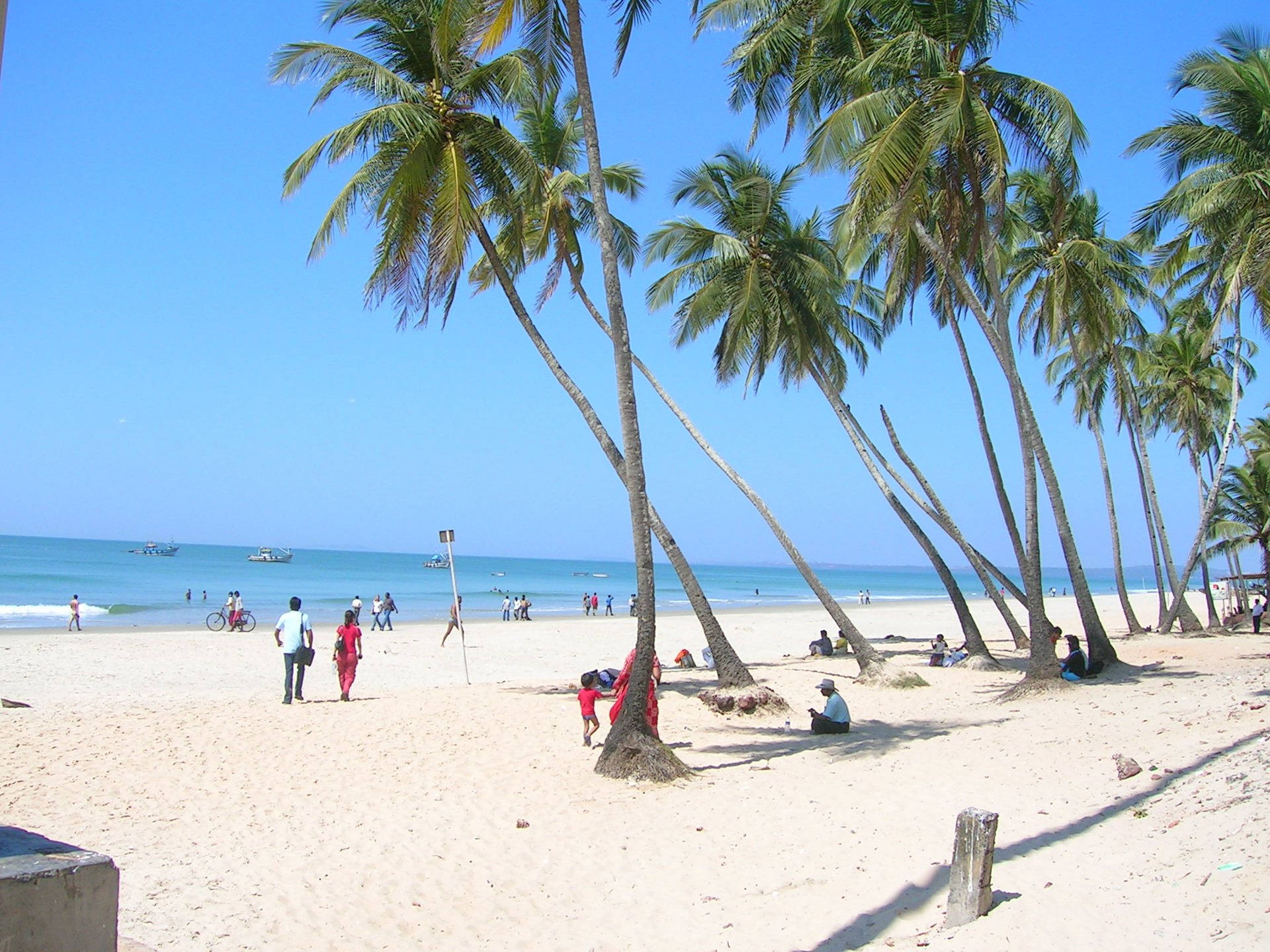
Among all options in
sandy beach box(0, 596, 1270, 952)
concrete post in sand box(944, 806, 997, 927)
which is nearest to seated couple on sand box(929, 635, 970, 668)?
sandy beach box(0, 596, 1270, 952)

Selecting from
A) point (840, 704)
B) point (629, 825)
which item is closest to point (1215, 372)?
point (840, 704)

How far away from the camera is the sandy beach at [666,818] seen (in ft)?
18.0

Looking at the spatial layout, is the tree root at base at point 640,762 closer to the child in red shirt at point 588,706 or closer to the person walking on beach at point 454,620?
the child in red shirt at point 588,706

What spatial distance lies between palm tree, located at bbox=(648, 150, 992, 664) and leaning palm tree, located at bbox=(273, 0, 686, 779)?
627 cm

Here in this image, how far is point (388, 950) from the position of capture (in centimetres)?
572

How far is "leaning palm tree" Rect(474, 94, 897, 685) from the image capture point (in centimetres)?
1488

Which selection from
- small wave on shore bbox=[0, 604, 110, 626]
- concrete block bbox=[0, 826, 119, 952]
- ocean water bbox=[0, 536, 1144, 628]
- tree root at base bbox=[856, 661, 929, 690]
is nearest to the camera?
concrete block bbox=[0, 826, 119, 952]

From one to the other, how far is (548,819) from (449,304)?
783 cm

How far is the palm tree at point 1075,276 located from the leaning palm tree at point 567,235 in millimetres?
3812

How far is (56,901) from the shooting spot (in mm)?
2426

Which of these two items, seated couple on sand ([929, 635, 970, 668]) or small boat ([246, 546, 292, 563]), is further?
small boat ([246, 546, 292, 563])

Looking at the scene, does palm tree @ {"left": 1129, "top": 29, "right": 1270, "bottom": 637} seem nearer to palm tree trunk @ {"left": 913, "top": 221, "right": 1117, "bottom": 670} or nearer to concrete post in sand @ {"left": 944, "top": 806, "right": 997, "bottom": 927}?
palm tree trunk @ {"left": 913, "top": 221, "right": 1117, "bottom": 670}

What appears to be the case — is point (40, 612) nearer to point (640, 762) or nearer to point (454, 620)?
point (454, 620)

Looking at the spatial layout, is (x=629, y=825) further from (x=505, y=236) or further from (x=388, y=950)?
(x=505, y=236)
